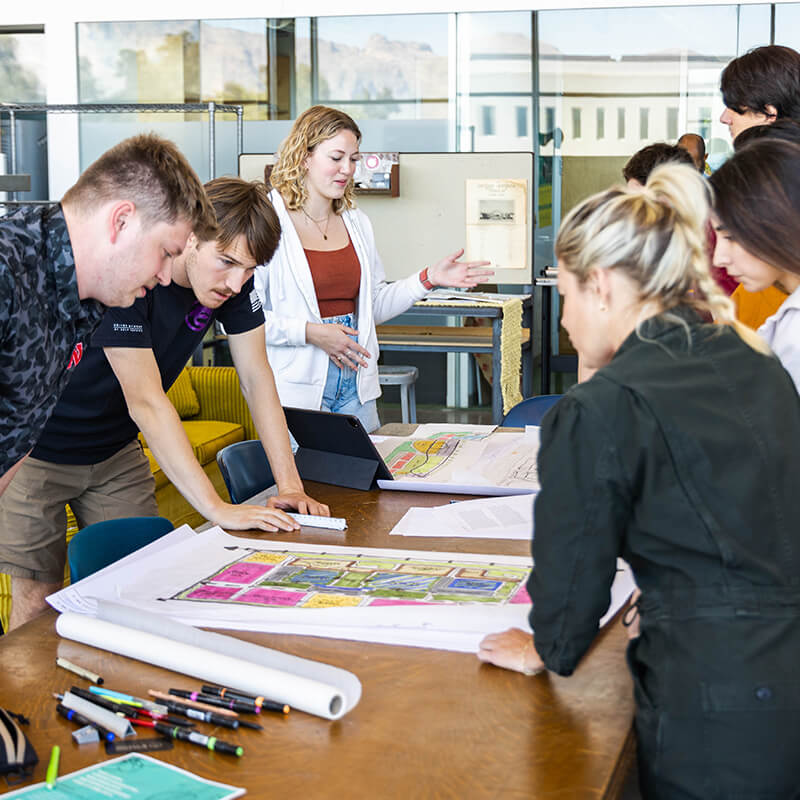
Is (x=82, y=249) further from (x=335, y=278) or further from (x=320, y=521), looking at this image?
(x=335, y=278)

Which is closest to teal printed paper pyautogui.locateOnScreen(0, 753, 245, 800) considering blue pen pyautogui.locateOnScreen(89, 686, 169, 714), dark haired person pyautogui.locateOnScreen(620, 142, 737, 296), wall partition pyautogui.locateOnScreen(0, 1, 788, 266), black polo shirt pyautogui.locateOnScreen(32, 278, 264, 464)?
blue pen pyautogui.locateOnScreen(89, 686, 169, 714)

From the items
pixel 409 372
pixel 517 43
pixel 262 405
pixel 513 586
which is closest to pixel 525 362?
pixel 409 372

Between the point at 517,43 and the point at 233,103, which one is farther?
the point at 233,103

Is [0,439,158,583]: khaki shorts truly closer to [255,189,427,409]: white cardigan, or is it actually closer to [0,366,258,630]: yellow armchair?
[255,189,427,409]: white cardigan

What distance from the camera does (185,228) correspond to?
1571 mm

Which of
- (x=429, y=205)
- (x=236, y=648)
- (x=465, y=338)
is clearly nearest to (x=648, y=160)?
(x=236, y=648)

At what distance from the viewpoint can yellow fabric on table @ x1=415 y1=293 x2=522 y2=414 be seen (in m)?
5.71

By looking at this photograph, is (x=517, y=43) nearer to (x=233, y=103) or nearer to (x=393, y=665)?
(x=233, y=103)

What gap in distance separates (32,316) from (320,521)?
767 millimetres

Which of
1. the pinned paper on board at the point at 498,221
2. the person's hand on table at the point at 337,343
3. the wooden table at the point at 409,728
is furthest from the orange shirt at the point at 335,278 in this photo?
the pinned paper on board at the point at 498,221

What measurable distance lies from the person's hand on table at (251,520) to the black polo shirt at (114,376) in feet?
1.38

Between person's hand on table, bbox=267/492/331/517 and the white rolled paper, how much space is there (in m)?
0.71

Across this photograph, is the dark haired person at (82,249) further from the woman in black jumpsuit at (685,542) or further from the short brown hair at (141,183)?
the woman in black jumpsuit at (685,542)

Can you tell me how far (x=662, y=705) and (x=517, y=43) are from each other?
23.1 feet
